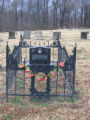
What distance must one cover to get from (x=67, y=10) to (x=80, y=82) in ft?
156

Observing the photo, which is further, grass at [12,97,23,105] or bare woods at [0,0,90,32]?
bare woods at [0,0,90,32]

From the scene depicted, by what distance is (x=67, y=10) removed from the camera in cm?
5038

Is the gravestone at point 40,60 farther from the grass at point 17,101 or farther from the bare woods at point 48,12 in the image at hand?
the bare woods at point 48,12

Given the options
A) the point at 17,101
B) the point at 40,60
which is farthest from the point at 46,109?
the point at 40,60

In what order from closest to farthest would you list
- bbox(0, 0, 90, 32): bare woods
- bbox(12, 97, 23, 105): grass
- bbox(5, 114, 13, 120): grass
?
bbox(5, 114, 13, 120): grass, bbox(12, 97, 23, 105): grass, bbox(0, 0, 90, 32): bare woods

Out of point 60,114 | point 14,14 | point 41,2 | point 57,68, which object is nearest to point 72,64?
point 57,68

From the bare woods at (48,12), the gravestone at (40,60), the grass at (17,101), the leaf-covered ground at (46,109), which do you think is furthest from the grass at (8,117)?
the bare woods at (48,12)

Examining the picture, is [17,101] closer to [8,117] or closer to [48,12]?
[8,117]

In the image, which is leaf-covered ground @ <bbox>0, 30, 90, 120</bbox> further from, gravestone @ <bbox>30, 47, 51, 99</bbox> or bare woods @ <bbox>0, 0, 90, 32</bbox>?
bare woods @ <bbox>0, 0, 90, 32</bbox>

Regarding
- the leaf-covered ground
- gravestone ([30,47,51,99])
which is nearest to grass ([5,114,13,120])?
the leaf-covered ground

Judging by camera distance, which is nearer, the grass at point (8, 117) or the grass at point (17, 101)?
the grass at point (8, 117)

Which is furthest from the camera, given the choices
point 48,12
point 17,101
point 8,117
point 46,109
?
point 48,12

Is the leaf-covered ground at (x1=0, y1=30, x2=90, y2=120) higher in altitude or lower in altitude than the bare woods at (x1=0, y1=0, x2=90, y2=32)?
lower

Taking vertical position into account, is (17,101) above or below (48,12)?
below
